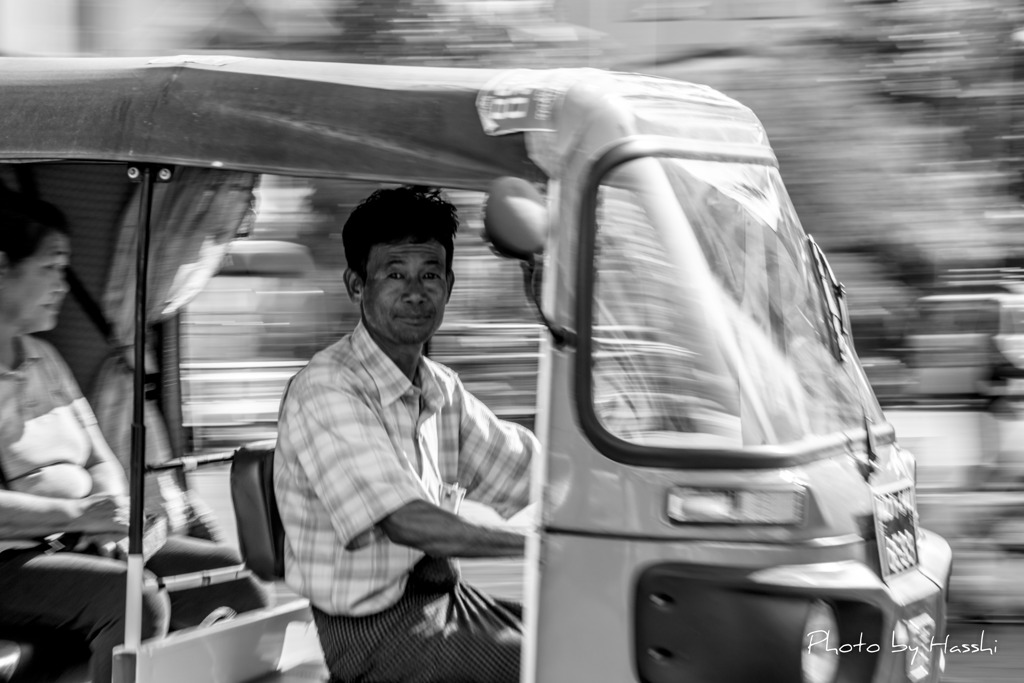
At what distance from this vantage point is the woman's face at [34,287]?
11.2 feet

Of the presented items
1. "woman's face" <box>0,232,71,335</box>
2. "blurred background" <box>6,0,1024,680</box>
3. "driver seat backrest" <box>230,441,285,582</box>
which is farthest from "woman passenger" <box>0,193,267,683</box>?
"blurred background" <box>6,0,1024,680</box>

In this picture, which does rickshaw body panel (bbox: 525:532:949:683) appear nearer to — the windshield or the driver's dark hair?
the windshield

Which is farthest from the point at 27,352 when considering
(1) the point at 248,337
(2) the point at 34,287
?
(1) the point at 248,337

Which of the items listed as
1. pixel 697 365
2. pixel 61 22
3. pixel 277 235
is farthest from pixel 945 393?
pixel 61 22

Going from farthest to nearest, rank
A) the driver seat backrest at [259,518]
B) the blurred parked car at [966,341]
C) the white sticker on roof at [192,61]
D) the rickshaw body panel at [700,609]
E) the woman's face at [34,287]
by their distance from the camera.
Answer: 1. the blurred parked car at [966,341]
2. the woman's face at [34,287]
3. the driver seat backrest at [259,518]
4. the white sticker on roof at [192,61]
5. the rickshaw body panel at [700,609]

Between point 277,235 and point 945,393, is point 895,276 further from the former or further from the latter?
point 277,235

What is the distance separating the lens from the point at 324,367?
2.90 meters

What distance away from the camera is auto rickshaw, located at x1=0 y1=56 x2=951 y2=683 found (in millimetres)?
2393

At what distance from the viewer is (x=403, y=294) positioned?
10.0 feet

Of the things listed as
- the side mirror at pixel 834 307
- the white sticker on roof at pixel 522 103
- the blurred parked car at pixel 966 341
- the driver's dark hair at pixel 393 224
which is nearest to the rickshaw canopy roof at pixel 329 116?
the white sticker on roof at pixel 522 103

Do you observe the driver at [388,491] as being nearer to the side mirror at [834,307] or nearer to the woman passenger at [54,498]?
the woman passenger at [54,498]

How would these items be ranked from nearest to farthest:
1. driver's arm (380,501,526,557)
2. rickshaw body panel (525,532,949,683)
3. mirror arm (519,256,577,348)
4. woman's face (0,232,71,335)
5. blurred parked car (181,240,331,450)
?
rickshaw body panel (525,532,949,683) < mirror arm (519,256,577,348) < driver's arm (380,501,526,557) < woman's face (0,232,71,335) < blurred parked car (181,240,331,450)

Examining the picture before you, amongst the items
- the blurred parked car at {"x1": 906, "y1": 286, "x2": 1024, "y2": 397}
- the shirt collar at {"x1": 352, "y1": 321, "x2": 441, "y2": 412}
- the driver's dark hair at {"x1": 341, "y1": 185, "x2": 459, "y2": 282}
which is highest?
the driver's dark hair at {"x1": 341, "y1": 185, "x2": 459, "y2": 282}

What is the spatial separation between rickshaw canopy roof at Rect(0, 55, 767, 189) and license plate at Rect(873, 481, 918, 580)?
2.61ft
